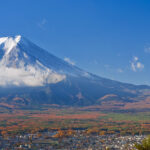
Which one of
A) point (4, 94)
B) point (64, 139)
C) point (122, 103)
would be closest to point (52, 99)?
point (4, 94)

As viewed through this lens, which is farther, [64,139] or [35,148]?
[64,139]

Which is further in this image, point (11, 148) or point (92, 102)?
point (92, 102)

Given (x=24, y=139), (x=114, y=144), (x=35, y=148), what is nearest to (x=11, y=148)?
(x=35, y=148)

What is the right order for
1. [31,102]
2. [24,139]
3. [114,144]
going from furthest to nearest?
[31,102], [24,139], [114,144]

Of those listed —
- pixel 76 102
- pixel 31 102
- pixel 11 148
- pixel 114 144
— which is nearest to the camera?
pixel 11 148

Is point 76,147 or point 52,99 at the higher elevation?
point 52,99

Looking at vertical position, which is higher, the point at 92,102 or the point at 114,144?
the point at 92,102

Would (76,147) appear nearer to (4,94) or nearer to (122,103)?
(122,103)

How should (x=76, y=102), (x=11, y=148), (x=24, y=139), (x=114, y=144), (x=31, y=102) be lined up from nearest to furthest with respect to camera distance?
(x=11, y=148) → (x=114, y=144) → (x=24, y=139) → (x=31, y=102) → (x=76, y=102)

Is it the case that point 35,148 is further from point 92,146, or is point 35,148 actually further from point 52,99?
point 52,99
